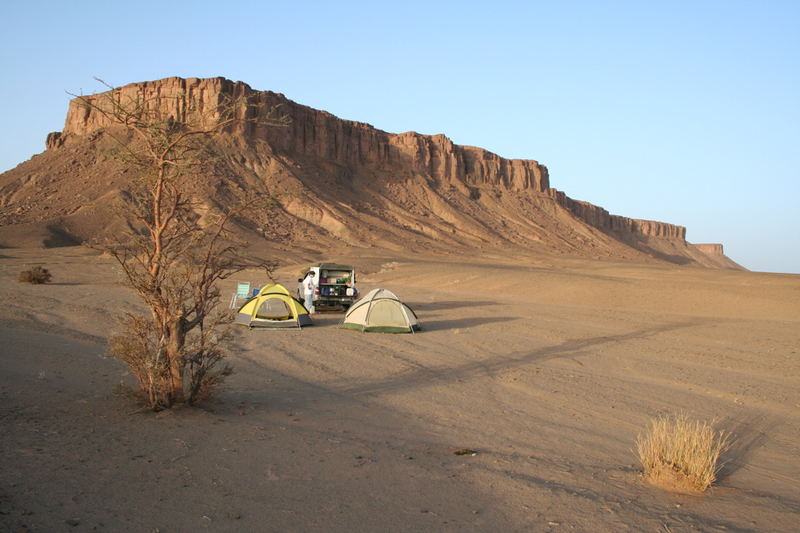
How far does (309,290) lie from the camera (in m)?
21.0

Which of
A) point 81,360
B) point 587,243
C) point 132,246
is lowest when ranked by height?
point 81,360

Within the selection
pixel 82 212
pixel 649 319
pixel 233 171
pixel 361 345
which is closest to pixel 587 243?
pixel 233 171

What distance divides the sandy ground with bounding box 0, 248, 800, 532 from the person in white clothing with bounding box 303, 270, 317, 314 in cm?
279

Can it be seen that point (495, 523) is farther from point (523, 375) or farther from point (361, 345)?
point (361, 345)

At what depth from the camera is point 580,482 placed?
19.5ft

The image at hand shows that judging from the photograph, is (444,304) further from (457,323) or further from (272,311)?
(272,311)

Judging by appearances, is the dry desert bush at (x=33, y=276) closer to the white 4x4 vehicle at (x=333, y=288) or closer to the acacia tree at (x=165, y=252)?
the white 4x4 vehicle at (x=333, y=288)

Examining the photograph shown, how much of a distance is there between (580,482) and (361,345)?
31.0 ft

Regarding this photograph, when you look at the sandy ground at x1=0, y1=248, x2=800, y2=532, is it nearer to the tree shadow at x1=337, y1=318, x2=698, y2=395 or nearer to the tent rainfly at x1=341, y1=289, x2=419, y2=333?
the tree shadow at x1=337, y1=318, x2=698, y2=395

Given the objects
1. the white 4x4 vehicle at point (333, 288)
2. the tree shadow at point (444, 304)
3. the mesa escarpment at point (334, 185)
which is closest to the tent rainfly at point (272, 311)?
the white 4x4 vehicle at point (333, 288)

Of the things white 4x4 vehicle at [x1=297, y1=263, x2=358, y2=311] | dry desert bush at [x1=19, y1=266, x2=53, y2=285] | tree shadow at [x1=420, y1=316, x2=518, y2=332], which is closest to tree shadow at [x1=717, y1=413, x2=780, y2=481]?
tree shadow at [x1=420, y1=316, x2=518, y2=332]

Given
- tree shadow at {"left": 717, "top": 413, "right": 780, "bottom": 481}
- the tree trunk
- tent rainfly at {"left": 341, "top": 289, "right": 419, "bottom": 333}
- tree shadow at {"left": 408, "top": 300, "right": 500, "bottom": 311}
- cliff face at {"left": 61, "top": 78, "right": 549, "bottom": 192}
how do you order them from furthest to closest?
cliff face at {"left": 61, "top": 78, "right": 549, "bottom": 192} < tree shadow at {"left": 408, "top": 300, "right": 500, "bottom": 311} < tent rainfly at {"left": 341, "top": 289, "right": 419, "bottom": 333} < the tree trunk < tree shadow at {"left": 717, "top": 413, "right": 780, "bottom": 481}

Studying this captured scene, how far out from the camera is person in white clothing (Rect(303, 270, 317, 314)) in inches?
819

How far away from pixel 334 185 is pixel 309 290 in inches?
2592
